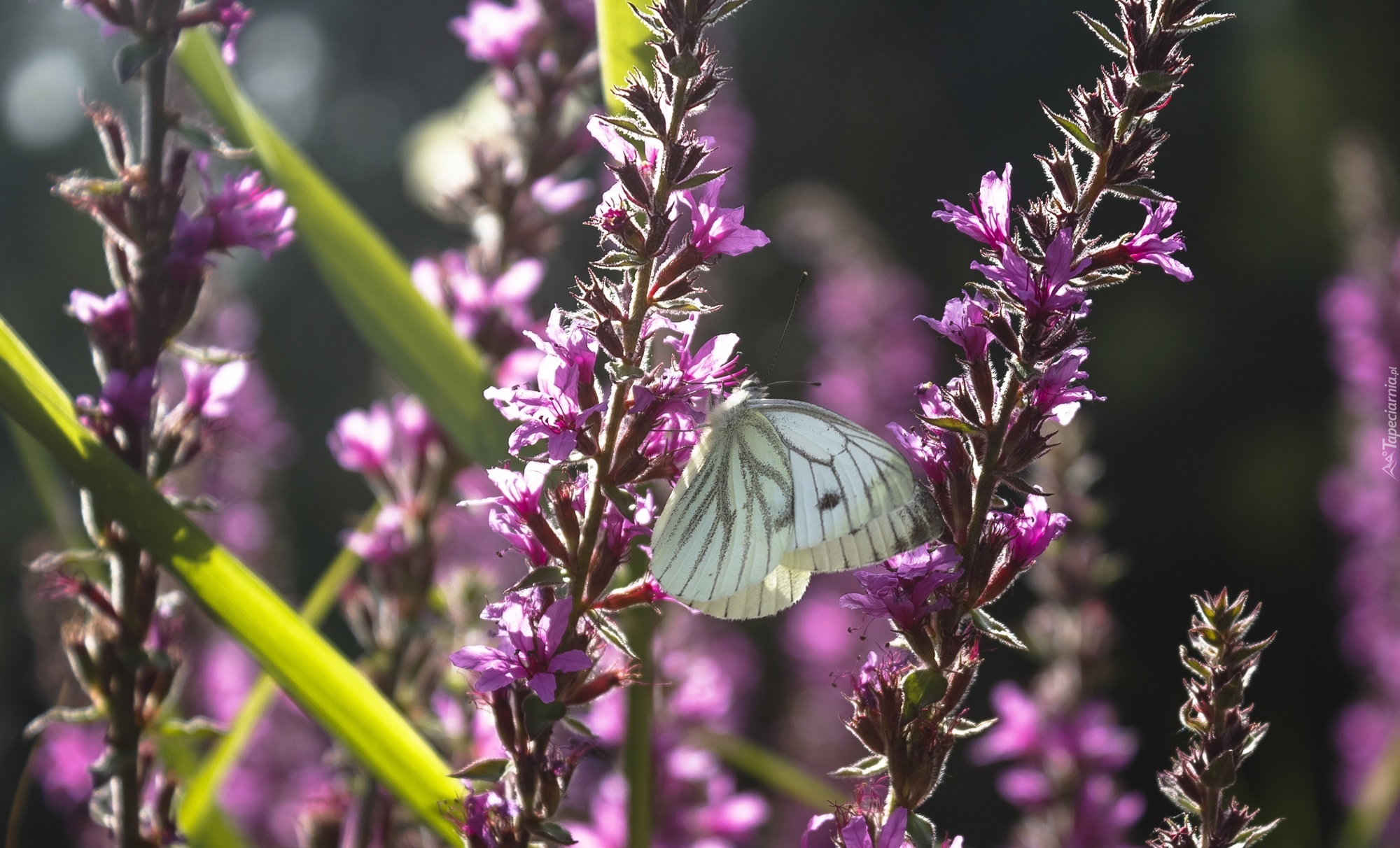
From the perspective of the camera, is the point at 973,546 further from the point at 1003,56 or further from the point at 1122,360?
the point at 1003,56

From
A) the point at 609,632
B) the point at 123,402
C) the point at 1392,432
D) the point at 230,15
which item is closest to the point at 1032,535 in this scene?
the point at 609,632

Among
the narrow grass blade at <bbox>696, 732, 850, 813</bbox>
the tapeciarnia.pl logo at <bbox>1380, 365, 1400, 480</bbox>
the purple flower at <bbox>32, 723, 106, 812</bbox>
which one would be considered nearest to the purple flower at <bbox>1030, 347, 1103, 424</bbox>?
the narrow grass blade at <bbox>696, 732, 850, 813</bbox>

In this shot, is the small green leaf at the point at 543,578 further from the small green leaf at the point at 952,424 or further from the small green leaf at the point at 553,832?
the small green leaf at the point at 952,424

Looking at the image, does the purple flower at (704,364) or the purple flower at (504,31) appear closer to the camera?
the purple flower at (704,364)

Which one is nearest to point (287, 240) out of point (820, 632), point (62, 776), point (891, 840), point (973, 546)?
point (973, 546)

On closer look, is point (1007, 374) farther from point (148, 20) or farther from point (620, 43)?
→ point (148, 20)

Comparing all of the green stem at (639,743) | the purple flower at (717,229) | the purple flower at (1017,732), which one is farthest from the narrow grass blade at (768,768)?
the purple flower at (717,229)

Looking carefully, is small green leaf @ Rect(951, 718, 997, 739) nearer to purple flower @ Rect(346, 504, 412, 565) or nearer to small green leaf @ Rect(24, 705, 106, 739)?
small green leaf @ Rect(24, 705, 106, 739)
